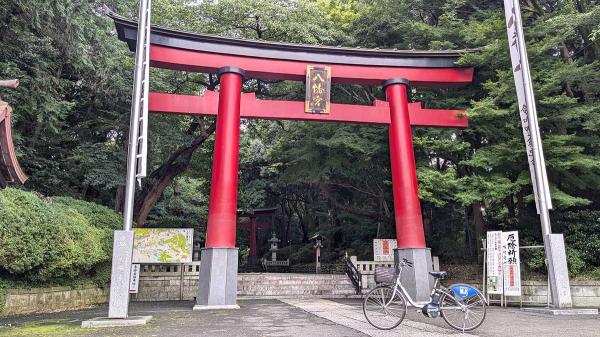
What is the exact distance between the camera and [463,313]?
616cm

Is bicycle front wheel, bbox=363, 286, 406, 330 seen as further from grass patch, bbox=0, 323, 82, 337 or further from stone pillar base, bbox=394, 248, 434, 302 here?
stone pillar base, bbox=394, 248, 434, 302

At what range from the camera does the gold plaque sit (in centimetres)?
1204

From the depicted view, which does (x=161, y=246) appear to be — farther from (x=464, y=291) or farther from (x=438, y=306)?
(x=464, y=291)

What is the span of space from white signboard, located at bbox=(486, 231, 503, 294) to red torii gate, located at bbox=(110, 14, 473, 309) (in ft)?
5.11

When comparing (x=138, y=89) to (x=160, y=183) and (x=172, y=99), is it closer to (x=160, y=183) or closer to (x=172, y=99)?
(x=172, y=99)

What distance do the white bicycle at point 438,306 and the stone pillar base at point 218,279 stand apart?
15.0 feet

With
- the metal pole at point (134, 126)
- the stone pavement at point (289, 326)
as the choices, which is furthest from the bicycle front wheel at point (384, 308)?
the metal pole at point (134, 126)

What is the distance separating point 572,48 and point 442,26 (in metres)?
4.30

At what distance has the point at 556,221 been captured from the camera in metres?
12.2

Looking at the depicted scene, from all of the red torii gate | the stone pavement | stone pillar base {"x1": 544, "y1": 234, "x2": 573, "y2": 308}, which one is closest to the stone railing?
the red torii gate

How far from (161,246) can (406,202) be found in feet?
22.4

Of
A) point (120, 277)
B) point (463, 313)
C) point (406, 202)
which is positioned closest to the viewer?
point (463, 313)

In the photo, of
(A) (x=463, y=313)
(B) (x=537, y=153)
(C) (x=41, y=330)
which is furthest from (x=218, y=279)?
(B) (x=537, y=153)

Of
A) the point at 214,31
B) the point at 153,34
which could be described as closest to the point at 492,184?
the point at 153,34
